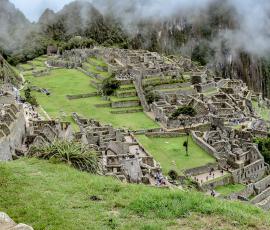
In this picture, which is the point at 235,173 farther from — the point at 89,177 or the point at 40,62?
the point at 40,62

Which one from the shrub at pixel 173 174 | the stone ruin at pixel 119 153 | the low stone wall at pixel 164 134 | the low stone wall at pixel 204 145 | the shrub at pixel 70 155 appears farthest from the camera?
→ the low stone wall at pixel 164 134

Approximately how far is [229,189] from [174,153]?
6421 mm

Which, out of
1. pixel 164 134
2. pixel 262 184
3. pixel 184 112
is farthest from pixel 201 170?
pixel 184 112

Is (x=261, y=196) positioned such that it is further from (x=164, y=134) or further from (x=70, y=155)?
(x=70, y=155)

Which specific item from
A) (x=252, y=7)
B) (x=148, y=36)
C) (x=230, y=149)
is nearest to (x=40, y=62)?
(x=230, y=149)

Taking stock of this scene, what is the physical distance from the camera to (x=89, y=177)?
49.5 ft

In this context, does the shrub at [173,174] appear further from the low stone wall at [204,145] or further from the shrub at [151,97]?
the shrub at [151,97]

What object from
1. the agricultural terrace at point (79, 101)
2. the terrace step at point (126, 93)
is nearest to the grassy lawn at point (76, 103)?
the agricultural terrace at point (79, 101)

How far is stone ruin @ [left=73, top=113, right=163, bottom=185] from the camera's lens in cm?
2683

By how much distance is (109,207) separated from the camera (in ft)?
40.8

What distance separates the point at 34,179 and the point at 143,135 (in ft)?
97.5

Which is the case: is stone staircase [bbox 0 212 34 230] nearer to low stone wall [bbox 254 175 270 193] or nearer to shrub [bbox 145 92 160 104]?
low stone wall [bbox 254 175 270 193]

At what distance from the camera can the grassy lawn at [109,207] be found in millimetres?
11312

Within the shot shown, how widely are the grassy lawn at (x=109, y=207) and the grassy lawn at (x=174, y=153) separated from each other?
19332 millimetres
